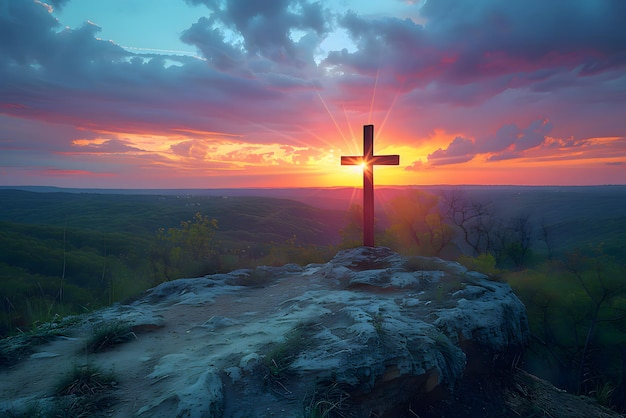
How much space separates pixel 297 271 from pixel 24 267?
150ft

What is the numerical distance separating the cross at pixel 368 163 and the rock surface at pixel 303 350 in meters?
3.21

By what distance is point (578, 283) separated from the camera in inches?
878

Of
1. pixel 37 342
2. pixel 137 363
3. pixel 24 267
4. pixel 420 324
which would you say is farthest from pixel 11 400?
pixel 24 267

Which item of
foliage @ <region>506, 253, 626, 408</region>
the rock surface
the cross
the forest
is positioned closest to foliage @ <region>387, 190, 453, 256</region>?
the forest

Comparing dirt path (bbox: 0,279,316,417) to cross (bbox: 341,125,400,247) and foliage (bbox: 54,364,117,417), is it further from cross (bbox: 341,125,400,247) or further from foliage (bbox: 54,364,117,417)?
cross (bbox: 341,125,400,247)

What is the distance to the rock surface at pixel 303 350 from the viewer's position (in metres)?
3.98

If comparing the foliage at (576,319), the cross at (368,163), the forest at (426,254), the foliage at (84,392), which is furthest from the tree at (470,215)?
the foliage at (84,392)

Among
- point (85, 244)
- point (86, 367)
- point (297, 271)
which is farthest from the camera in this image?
point (85, 244)

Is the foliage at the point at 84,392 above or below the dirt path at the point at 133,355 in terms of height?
above

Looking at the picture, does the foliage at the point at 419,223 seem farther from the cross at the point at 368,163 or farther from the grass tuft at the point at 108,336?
the grass tuft at the point at 108,336

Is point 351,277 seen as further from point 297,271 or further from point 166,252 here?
point 166,252

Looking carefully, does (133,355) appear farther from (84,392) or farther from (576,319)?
(576,319)

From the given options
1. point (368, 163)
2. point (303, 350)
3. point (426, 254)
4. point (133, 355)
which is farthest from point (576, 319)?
point (133, 355)

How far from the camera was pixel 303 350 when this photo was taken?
476 centimetres
